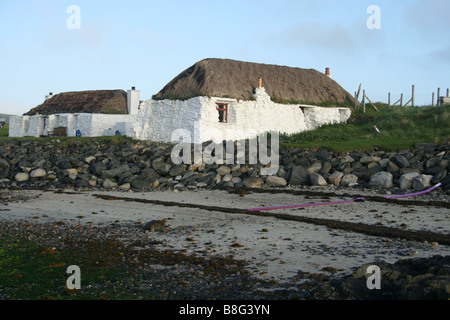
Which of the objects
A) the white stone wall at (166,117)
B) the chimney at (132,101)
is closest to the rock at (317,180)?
the white stone wall at (166,117)

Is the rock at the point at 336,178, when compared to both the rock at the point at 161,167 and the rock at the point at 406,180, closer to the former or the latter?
the rock at the point at 406,180

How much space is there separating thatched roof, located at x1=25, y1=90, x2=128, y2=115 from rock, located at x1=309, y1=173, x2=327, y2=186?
22.4 m

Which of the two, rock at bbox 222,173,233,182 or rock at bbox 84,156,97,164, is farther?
rock at bbox 84,156,97,164

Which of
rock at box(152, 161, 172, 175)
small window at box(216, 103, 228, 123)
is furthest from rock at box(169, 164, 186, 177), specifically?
small window at box(216, 103, 228, 123)

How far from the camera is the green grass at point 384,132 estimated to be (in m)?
20.6

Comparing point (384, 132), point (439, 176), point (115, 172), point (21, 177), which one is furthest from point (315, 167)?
point (21, 177)

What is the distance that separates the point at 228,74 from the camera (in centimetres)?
2752

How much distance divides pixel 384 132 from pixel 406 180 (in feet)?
28.9

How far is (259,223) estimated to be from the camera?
413 inches

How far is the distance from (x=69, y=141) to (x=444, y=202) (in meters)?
22.2

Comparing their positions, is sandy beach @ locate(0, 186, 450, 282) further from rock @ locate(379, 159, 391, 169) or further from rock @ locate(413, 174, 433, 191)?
rock @ locate(379, 159, 391, 169)

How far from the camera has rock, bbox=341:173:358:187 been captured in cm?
1658

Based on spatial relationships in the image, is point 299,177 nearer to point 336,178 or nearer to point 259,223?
point 336,178
